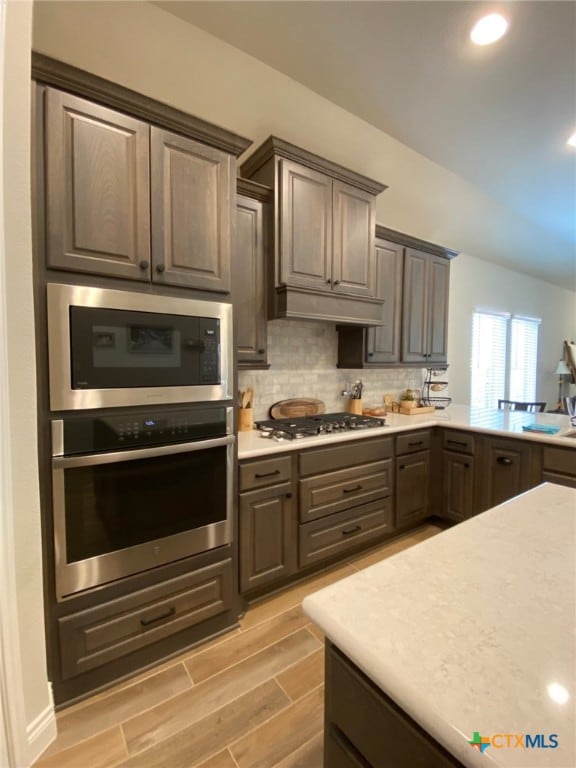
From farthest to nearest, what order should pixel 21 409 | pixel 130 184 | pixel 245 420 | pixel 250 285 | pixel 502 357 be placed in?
pixel 502 357
pixel 245 420
pixel 250 285
pixel 130 184
pixel 21 409

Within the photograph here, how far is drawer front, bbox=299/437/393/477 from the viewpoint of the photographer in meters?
2.18

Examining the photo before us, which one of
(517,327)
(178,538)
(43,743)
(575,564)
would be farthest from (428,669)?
(517,327)

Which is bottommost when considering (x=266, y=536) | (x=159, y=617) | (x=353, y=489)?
(x=159, y=617)

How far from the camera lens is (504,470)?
256cm

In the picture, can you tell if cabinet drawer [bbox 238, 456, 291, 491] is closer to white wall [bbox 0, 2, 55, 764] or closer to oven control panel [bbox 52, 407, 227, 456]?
oven control panel [bbox 52, 407, 227, 456]

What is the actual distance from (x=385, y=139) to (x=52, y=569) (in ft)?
10.7

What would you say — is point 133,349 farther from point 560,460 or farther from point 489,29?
point 560,460

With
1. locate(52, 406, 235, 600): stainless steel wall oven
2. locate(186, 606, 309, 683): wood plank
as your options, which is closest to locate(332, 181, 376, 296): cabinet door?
locate(52, 406, 235, 600): stainless steel wall oven

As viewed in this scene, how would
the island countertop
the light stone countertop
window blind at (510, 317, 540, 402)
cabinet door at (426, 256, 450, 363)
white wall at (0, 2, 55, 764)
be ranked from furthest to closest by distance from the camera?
window blind at (510, 317, 540, 402) < cabinet door at (426, 256, 450, 363) < the light stone countertop < white wall at (0, 2, 55, 764) < the island countertop

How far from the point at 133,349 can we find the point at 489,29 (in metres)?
2.31

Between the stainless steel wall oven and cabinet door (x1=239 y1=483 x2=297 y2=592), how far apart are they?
0.52 ft

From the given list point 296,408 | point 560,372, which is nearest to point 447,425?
point 296,408

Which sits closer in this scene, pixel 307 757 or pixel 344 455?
pixel 307 757

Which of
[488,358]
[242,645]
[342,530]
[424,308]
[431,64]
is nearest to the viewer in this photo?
[242,645]
